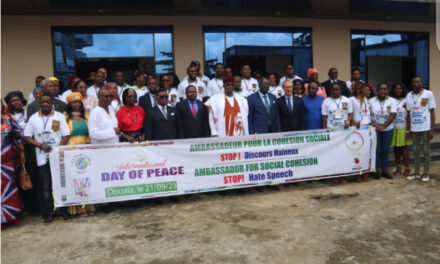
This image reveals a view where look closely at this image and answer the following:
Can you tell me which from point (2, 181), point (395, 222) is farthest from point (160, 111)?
point (395, 222)

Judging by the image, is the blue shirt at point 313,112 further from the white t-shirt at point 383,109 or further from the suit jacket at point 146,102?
the suit jacket at point 146,102

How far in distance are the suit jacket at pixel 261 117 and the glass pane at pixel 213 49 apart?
13.3 feet

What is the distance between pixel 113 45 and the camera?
9.51 meters

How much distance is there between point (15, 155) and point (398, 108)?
21.0ft

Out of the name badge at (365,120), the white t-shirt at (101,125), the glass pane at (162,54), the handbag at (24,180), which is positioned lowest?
the handbag at (24,180)

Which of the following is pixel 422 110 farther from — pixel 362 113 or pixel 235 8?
pixel 235 8

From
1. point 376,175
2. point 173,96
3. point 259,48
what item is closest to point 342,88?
point 376,175

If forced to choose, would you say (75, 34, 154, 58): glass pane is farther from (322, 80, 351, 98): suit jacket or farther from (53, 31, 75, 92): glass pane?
(322, 80, 351, 98): suit jacket

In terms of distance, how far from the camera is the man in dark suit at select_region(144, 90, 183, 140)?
548cm

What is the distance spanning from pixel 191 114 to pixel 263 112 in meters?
1.26

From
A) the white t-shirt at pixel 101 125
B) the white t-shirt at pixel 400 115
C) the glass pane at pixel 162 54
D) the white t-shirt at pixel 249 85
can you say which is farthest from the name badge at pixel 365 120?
the glass pane at pixel 162 54

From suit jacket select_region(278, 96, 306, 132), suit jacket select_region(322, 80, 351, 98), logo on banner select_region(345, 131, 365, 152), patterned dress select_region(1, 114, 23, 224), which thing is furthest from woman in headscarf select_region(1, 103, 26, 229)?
suit jacket select_region(322, 80, 351, 98)

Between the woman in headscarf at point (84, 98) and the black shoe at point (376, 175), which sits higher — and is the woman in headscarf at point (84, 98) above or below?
above

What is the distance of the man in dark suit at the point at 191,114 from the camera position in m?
5.83
